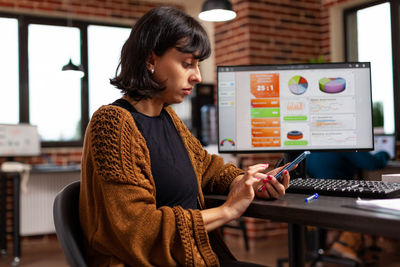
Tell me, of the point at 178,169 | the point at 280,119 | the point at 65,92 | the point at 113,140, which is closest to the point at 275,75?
the point at 280,119

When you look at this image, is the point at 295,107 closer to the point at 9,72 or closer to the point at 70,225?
the point at 70,225

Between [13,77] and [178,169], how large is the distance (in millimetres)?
4397

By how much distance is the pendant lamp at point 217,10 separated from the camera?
346cm

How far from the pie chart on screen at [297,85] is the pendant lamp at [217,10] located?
1963 mm

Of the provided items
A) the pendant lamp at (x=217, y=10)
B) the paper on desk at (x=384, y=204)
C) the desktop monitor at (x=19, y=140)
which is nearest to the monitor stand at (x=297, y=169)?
the paper on desk at (x=384, y=204)

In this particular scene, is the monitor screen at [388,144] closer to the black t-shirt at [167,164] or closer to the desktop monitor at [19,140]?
the black t-shirt at [167,164]

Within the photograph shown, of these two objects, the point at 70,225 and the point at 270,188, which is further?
the point at 270,188

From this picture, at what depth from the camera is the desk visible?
835mm

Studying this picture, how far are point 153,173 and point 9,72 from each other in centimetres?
443

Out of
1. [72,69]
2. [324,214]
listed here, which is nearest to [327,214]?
[324,214]

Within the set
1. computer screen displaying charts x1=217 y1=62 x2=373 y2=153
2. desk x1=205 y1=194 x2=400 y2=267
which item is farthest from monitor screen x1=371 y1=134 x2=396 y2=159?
desk x1=205 y1=194 x2=400 y2=267

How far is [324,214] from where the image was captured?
93 cm

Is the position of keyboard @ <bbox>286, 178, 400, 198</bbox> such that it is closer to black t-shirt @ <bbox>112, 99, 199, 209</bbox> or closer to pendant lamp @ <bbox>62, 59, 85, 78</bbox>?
black t-shirt @ <bbox>112, 99, 199, 209</bbox>

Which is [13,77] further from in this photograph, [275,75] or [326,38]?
[275,75]
